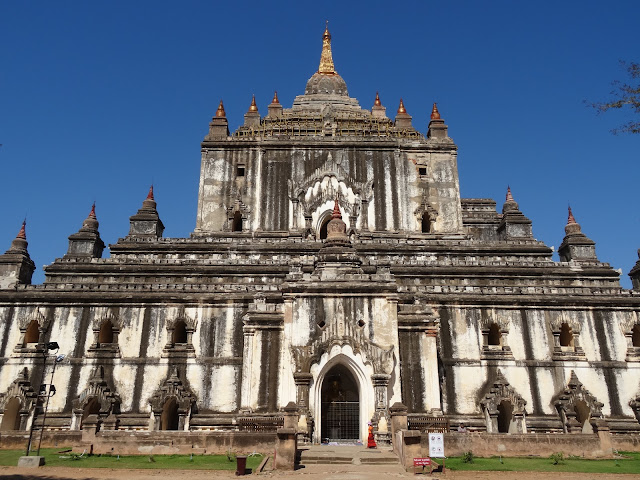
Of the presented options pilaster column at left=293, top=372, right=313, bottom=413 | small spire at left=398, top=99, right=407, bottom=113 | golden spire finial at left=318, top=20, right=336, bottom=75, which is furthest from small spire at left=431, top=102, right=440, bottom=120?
pilaster column at left=293, top=372, right=313, bottom=413

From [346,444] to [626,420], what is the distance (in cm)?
1384

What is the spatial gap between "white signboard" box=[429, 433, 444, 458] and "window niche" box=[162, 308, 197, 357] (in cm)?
1319

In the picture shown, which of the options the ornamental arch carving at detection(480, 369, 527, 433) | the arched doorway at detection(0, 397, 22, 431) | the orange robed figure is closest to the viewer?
the orange robed figure

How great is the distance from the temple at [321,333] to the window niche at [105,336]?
0.22 ft

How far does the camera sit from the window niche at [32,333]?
29.5 m

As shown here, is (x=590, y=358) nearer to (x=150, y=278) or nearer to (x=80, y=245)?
(x=150, y=278)

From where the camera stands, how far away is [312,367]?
2545 cm

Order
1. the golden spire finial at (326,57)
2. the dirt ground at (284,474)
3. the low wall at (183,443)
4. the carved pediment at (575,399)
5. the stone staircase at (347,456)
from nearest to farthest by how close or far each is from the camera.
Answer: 1. the dirt ground at (284,474)
2. the stone staircase at (347,456)
3. the low wall at (183,443)
4. the carved pediment at (575,399)
5. the golden spire finial at (326,57)

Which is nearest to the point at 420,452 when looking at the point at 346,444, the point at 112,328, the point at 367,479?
the point at 367,479

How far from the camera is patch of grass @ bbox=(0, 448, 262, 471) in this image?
66.7ft

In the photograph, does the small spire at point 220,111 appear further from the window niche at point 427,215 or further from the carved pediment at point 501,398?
the carved pediment at point 501,398

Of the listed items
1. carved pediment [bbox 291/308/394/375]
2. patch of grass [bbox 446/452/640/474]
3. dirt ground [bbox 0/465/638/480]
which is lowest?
dirt ground [bbox 0/465/638/480]

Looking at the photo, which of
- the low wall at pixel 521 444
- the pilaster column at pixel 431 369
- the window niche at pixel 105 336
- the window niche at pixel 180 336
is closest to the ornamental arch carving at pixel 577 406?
the low wall at pixel 521 444

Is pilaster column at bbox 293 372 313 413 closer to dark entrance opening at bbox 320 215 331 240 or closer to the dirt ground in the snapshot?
the dirt ground
